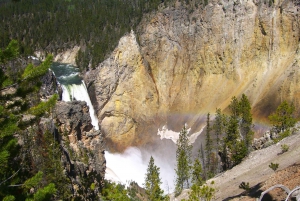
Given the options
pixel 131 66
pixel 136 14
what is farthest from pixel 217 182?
pixel 136 14

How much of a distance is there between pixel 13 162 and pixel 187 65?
40.3m

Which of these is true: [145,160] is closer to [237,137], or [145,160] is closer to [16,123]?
[237,137]

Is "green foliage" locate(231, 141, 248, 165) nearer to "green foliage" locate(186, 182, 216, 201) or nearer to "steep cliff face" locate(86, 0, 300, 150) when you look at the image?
"steep cliff face" locate(86, 0, 300, 150)

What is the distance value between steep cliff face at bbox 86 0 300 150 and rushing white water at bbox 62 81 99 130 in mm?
1111

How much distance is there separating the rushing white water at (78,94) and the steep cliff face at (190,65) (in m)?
1.11

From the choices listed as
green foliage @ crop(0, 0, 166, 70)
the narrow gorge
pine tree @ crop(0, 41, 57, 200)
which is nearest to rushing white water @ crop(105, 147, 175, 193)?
the narrow gorge

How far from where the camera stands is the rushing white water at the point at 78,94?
45672mm

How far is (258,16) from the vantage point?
146 ft

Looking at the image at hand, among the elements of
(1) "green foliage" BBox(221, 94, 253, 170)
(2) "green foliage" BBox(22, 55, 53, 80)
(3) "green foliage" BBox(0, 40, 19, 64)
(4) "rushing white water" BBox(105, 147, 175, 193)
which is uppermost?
(4) "rushing white water" BBox(105, 147, 175, 193)

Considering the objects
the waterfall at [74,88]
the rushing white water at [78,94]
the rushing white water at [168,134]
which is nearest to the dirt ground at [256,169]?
the rushing white water at [168,134]

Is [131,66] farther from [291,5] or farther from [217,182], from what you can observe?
[217,182]

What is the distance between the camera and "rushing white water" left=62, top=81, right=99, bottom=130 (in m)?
45.7

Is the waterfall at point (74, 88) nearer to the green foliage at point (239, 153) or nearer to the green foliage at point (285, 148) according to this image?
the green foliage at point (239, 153)

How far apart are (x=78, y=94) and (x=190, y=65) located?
17.7m
